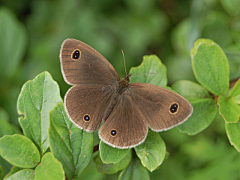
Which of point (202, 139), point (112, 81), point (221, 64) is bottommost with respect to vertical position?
point (202, 139)

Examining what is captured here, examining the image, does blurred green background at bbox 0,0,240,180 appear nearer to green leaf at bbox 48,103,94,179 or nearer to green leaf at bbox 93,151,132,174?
green leaf at bbox 93,151,132,174

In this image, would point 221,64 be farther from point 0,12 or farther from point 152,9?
point 0,12

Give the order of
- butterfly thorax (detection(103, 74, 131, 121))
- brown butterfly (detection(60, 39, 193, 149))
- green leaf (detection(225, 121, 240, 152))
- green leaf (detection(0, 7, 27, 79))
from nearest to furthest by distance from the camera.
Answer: green leaf (detection(225, 121, 240, 152)), brown butterfly (detection(60, 39, 193, 149)), butterfly thorax (detection(103, 74, 131, 121)), green leaf (detection(0, 7, 27, 79))

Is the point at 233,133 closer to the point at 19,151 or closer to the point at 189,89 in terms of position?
the point at 189,89

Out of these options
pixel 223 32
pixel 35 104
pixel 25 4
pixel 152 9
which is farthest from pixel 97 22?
pixel 35 104

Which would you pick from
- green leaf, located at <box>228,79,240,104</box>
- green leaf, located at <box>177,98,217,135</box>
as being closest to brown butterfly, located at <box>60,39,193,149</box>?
green leaf, located at <box>177,98,217,135</box>

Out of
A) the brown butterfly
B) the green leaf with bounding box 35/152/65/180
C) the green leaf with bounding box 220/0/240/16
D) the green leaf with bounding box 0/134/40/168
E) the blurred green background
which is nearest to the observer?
the green leaf with bounding box 35/152/65/180

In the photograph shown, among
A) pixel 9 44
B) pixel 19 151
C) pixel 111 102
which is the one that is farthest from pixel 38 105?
pixel 9 44
